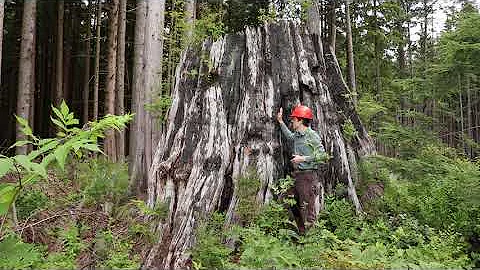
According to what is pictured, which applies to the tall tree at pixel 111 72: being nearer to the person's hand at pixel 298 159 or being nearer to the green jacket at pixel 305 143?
the green jacket at pixel 305 143

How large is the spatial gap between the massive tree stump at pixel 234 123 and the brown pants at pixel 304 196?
32 centimetres

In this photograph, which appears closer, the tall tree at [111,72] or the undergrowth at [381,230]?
the undergrowth at [381,230]

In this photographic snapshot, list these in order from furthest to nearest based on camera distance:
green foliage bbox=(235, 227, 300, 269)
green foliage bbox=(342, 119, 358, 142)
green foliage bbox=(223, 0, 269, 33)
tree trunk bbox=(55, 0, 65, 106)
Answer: tree trunk bbox=(55, 0, 65, 106), green foliage bbox=(223, 0, 269, 33), green foliage bbox=(342, 119, 358, 142), green foliage bbox=(235, 227, 300, 269)

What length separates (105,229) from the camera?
8328 millimetres

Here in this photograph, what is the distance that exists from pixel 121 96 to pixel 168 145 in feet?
36.9

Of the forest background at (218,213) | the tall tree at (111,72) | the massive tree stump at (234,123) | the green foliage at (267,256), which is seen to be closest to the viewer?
the forest background at (218,213)

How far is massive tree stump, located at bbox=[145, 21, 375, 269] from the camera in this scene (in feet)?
22.2

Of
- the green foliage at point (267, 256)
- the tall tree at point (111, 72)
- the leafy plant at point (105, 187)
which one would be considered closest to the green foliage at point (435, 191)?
the green foliage at point (267, 256)

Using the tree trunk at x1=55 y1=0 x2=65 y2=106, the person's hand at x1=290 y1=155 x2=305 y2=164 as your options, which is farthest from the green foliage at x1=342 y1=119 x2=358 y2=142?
the tree trunk at x1=55 y1=0 x2=65 y2=106

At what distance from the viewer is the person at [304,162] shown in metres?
6.89

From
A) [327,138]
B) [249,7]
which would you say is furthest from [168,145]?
[249,7]

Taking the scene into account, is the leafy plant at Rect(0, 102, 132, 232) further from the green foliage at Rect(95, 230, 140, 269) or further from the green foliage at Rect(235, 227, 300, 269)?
the green foliage at Rect(95, 230, 140, 269)

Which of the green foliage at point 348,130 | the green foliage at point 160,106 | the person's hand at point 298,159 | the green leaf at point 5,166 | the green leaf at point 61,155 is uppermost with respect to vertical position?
the green foliage at point 160,106

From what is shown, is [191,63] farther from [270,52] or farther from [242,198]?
[242,198]
